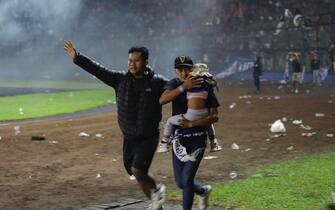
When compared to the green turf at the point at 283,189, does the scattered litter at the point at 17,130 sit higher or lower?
lower

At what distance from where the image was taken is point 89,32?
47094 mm

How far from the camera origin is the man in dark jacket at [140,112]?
5965mm

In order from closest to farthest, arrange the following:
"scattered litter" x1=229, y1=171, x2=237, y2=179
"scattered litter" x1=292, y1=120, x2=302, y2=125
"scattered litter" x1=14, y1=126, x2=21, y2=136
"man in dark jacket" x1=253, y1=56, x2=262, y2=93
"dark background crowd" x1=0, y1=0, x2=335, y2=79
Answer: "scattered litter" x1=229, y1=171, x2=237, y2=179 < "scattered litter" x1=14, y1=126, x2=21, y2=136 < "scattered litter" x1=292, y1=120, x2=302, y2=125 < "man in dark jacket" x1=253, y1=56, x2=262, y2=93 < "dark background crowd" x1=0, y1=0, x2=335, y2=79

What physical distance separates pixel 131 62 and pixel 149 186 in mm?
1446

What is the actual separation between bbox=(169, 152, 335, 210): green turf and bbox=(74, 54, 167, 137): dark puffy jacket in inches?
62.2

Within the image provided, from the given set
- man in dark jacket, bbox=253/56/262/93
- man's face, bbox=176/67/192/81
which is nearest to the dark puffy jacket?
man's face, bbox=176/67/192/81

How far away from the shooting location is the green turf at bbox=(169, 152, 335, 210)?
6594 millimetres

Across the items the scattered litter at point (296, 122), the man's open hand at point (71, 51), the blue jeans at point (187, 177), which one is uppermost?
the man's open hand at point (71, 51)

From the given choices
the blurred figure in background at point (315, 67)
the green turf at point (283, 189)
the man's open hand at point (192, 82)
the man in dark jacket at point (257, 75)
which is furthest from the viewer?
the blurred figure in background at point (315, 67)

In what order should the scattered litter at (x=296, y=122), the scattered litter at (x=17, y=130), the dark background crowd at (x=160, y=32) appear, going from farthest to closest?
1. the dark background crowd at (x=160, y=32)
2. the scattered litter at (x=296, y=122)
3. the scattered litter at (x=17, y=130)

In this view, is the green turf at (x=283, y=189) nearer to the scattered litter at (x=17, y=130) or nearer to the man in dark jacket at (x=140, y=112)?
the man in dark jacket at (x=140, y=112)

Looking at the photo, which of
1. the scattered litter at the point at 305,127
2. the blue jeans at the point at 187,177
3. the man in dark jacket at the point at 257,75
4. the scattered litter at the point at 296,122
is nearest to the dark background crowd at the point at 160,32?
the man in dark jacket at the point at 257,75

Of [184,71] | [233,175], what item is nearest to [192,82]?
[184,71]

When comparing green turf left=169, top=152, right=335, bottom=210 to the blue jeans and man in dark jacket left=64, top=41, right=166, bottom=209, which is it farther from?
man in dark jacket left=64, top=41, right=166, bottom=209
